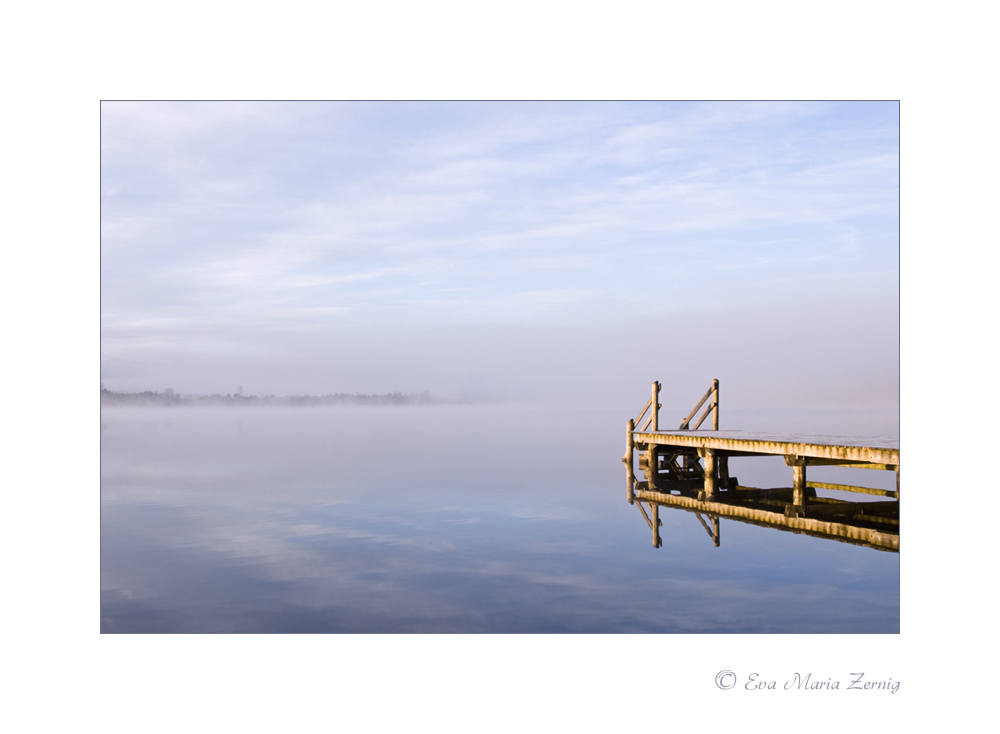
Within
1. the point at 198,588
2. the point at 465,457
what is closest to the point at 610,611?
the point at 198,588

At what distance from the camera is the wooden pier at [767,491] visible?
16.3 m

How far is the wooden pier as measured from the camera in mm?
16266

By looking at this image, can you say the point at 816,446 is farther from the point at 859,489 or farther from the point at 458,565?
the point at 458,565

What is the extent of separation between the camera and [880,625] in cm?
1212

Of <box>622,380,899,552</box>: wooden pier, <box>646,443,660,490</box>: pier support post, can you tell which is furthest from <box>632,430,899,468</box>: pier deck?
<box>646,443,660,490</box>: pier support post

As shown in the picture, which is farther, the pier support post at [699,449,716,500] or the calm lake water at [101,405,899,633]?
the pier support post at [699,449,716,500]

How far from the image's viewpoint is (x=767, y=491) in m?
23.7

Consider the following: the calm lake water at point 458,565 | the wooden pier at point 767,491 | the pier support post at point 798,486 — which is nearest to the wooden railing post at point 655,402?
the wooden pier at point 767,491

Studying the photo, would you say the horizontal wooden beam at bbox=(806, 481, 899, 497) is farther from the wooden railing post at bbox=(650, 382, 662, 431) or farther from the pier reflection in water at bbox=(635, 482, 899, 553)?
the wooden railing post at bbox=(650, 382, 662, 431)

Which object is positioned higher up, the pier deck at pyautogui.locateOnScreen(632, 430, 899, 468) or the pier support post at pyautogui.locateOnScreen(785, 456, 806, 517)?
the pier deck at pyautogui.locateOnScreen(632, 430, 899, 468)

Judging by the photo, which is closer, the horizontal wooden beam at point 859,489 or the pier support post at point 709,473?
the horizontal wooden beam at point 859,489

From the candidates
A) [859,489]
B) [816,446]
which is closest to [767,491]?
[859,489]

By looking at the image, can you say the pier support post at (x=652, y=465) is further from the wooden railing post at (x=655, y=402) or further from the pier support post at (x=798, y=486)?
the pier support post at (x=798, y=486)
